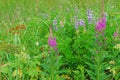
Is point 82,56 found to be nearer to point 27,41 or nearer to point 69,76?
point 69,76

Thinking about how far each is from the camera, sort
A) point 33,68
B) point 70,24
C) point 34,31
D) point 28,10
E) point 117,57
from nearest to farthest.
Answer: point 33,68, point 117,57, point 70,24, point 34,31, point 28,10

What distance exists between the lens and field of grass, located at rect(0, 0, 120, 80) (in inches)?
102

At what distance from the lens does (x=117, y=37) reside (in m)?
3.02

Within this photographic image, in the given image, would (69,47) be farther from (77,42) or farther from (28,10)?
(28,10)

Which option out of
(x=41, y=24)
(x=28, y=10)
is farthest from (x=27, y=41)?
(x=28, y=10)

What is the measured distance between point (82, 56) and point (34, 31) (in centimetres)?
113

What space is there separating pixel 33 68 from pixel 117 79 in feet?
2.21

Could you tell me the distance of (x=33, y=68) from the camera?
9.18ft

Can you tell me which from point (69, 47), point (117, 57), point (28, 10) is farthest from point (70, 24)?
point (28, 10)

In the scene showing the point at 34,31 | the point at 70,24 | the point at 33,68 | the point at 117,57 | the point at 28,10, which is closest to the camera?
the point at 33,68

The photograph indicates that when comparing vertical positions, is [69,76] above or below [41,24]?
below

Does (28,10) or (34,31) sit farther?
(28,10)

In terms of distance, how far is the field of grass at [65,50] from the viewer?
2.58 meters

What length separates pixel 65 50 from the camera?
3068 millimetres
